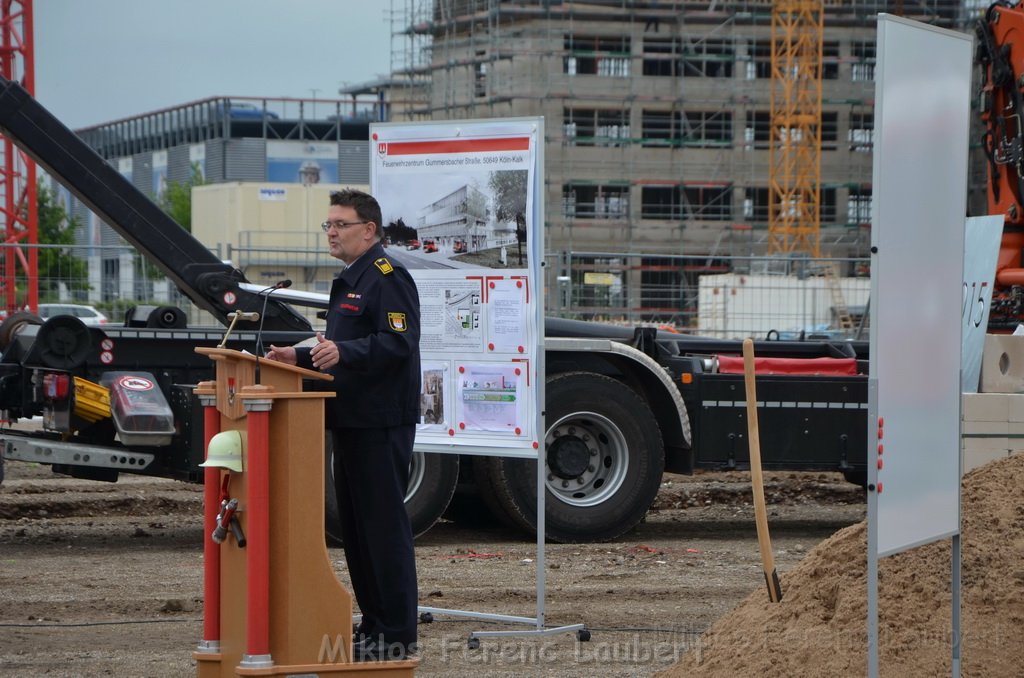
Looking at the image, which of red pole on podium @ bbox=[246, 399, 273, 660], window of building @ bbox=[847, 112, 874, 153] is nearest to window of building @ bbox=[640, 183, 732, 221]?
window of building @ bbox=[847, 112, 874, 153]

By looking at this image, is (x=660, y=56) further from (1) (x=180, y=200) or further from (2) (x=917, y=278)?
(2) (x=917, y=278)

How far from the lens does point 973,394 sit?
9703 mm

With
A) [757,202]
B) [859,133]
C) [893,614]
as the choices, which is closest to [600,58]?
[757,202]

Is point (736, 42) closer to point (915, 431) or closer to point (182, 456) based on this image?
point (182, 456)

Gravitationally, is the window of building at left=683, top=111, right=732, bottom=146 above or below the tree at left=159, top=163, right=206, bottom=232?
above

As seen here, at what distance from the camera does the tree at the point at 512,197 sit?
733 centimetres

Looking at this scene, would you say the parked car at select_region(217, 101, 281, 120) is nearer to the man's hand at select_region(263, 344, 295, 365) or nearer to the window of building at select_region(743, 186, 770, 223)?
the window of building at select_region(743, 186, 770, 223)

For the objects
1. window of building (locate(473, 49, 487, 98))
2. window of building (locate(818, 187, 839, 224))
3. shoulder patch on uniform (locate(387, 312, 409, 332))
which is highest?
window of building (locate(473, 49, 487, 98))

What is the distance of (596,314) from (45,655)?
437 inches

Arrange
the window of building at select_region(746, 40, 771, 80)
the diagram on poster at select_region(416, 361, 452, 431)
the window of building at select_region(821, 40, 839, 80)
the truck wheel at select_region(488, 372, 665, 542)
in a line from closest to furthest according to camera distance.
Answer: the diagram on poster at select_region(416, 361, 452, 431)
the truck wheel at select_region(488, 372, 665, 542)
the window of building at select_region(746, 40, 771, 80)
the window of building at select_region(821, 40, 839, 80)

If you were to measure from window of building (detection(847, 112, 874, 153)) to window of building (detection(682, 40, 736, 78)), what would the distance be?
5.32 meters

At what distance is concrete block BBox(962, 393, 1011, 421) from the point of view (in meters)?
9.58

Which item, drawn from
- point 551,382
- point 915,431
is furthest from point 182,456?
point 915,431

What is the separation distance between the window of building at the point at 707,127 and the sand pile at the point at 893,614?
51269 millimetres
